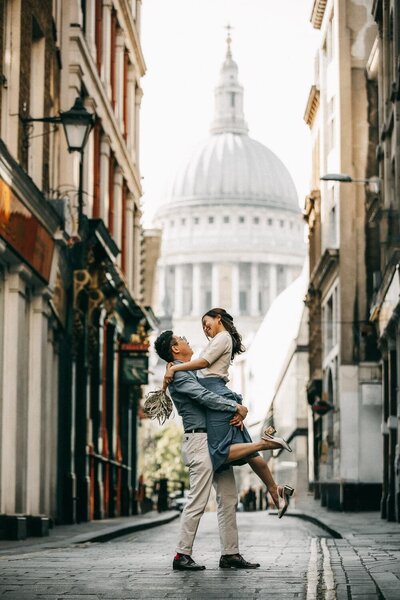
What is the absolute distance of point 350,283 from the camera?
1949 inches

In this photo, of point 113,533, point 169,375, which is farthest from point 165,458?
point 169,375

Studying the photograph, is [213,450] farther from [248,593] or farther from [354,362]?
[354,362]

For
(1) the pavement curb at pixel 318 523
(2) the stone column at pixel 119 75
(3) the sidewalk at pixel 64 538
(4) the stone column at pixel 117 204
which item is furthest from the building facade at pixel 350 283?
(3) the sidewalk at pixel 64 538

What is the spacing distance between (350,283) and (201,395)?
1498 inches

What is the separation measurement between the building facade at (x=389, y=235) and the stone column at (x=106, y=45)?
255 inches

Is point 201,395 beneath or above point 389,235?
beneath

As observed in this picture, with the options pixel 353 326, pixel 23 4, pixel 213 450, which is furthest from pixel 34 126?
pixel 353 326

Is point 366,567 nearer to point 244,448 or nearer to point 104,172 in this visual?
point 244,448

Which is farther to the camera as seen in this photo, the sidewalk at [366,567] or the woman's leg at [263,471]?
the woman's leg at [263,471]

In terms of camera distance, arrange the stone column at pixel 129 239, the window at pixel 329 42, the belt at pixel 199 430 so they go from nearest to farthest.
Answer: the belt at pixel 199 430
the stone column at pixel 129 239
the window at pixel 329 42

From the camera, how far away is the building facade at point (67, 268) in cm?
2191

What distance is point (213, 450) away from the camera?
11.8 meters

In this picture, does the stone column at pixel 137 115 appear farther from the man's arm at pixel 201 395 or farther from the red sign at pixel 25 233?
the man's arm at pixel 201 395

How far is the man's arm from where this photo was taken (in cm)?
1174
